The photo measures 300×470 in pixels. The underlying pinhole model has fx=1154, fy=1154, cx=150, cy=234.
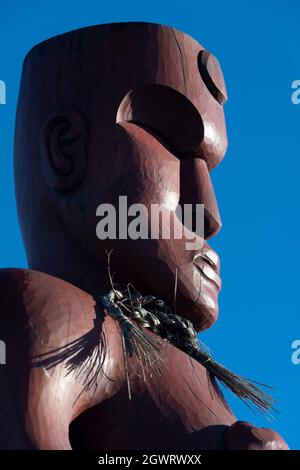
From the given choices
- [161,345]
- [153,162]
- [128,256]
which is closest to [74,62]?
[153,162]

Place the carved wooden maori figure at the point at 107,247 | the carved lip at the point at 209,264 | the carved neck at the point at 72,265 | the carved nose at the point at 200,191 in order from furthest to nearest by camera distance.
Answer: the carved nose at the point at 200,191, the carved lip at the point at 209,264, the carved neck at the point at 72,265, the carved wooden maori figure at the point at 107,247

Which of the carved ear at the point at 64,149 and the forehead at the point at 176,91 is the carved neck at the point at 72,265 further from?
the forehead at the point at 176,91

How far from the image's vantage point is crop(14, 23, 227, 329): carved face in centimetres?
509

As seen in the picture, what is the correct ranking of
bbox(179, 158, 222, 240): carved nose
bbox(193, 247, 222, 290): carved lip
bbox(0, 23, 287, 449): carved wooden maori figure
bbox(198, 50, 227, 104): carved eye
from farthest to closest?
bbox(198, 50, 227, 104): carved eye
bbox(179, 158, 222, 240): carved nose
bbox(193, 247, 222, 290): carved lip
bbox(0, 23, 287, 449): carved wooden maori figure

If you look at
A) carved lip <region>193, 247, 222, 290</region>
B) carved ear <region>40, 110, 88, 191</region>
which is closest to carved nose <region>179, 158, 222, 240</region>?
carved lip <region>193, 247, 222, 290</region>

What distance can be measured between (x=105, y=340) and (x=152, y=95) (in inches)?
51.4

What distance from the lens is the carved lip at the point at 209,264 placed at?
520 centimetres

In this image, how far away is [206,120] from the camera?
17.8 ft

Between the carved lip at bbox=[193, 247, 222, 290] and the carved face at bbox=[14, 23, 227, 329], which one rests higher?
the carved face at bbox=[14, 23, 227, 329]

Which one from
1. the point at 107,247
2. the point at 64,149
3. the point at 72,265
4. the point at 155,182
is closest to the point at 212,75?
the point at 155,182

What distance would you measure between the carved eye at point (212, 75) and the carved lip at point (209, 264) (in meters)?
0.81

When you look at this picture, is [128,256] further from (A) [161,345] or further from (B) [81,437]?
(B) [81,437]

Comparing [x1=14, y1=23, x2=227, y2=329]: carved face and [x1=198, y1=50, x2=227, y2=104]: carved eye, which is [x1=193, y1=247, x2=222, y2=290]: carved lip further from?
[x1=198, y1=50, x2=227, y2=104]: carved eye

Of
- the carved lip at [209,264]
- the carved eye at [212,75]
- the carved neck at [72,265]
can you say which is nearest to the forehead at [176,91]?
the carved eye at [212,75]
